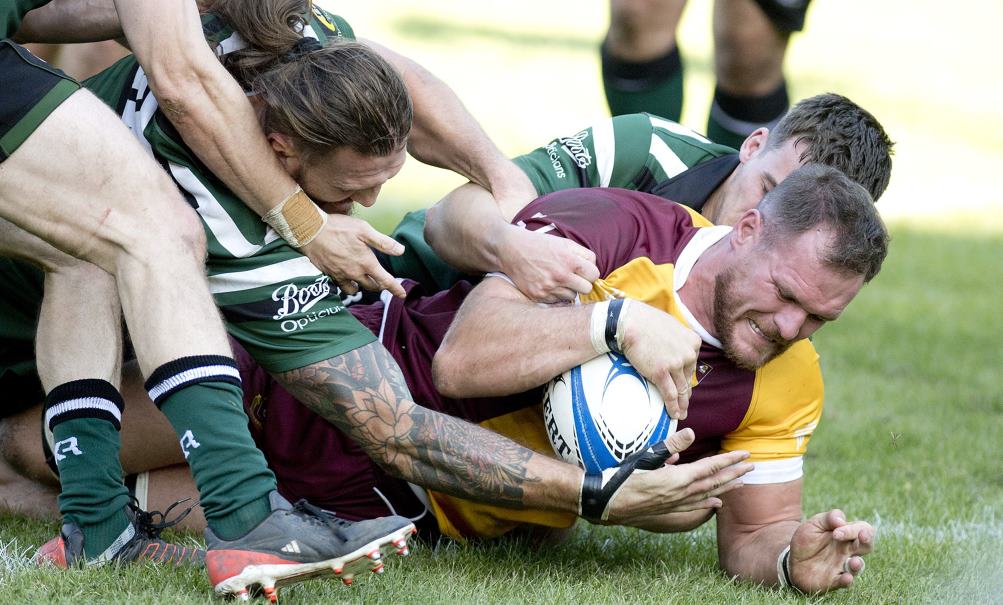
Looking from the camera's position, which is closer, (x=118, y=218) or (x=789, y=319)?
(x=118, y=218)

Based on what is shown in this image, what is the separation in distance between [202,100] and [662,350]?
156cm

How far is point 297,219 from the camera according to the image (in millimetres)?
4070

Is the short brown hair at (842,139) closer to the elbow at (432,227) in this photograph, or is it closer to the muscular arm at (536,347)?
the muscular arm at (536,347)

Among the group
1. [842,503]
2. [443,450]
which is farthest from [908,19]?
[443,450]

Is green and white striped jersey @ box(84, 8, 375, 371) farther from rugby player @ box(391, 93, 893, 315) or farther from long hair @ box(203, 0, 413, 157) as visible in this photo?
rugby player @ box(391, 93, 893, 315)

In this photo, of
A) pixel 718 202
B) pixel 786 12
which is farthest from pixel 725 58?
pixel 718 202

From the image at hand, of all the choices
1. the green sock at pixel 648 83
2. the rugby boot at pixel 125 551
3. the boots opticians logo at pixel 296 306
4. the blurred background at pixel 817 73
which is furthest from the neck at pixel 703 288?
the blurred background at pixel 817 73

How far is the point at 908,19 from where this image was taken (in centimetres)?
2697

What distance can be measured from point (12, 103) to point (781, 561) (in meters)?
2.64

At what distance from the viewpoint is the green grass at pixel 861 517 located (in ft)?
12.2

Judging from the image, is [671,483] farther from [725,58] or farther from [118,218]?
[725,58]

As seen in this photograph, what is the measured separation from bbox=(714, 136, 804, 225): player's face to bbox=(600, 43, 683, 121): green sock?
5.87 ft

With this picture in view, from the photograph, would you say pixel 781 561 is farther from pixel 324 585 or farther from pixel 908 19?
pixel 908 19

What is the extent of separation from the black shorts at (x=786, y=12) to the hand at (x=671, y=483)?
3.35m
